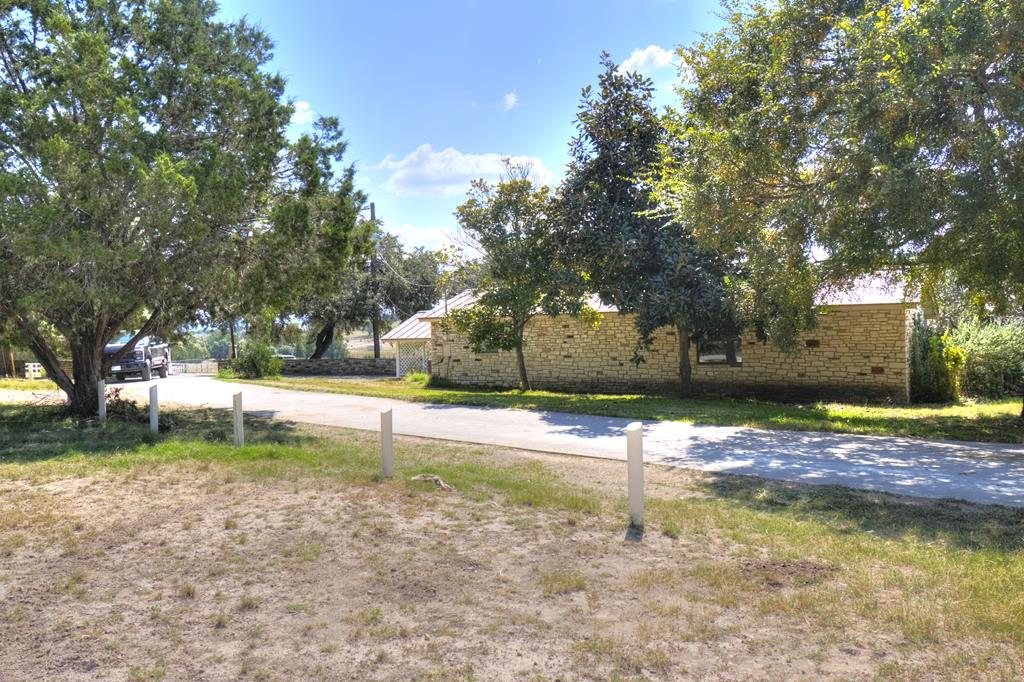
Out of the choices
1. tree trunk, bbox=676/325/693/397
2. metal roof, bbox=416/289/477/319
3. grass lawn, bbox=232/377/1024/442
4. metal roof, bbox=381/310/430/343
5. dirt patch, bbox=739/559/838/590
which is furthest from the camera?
metal roof, bbox=381/310/430/343

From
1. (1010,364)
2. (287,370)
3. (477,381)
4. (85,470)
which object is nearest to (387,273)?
(287,370)

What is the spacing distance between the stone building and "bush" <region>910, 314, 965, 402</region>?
0.75 m

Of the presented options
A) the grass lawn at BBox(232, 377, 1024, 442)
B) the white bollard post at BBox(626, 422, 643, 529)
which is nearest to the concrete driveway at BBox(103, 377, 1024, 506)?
the grass lawn at BBox(232, 377, 1024, 442)

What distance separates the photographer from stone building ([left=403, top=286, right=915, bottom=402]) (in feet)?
63.7

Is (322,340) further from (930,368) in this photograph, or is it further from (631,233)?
(930,368)

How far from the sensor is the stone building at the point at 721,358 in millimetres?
19422

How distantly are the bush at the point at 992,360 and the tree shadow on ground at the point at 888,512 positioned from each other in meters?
16.6

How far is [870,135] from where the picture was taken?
30.1 ft

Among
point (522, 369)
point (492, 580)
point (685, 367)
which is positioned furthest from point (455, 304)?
point (492, 580)

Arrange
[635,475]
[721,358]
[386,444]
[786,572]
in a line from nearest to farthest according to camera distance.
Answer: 1. [786,572]
2. [635,475]
3. [386,444]
4. [721,358]

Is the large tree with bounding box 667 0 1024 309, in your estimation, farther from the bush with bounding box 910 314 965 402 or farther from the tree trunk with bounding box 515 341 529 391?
the tree trunk with bounding box 515 341 529 391

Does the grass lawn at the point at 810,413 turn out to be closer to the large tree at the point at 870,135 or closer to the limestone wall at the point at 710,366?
the limestone wall at the point at 710,366

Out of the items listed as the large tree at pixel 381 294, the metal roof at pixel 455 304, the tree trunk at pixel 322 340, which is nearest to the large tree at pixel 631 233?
the metal roof at pixel 455 304

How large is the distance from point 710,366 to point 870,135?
1340 cm
